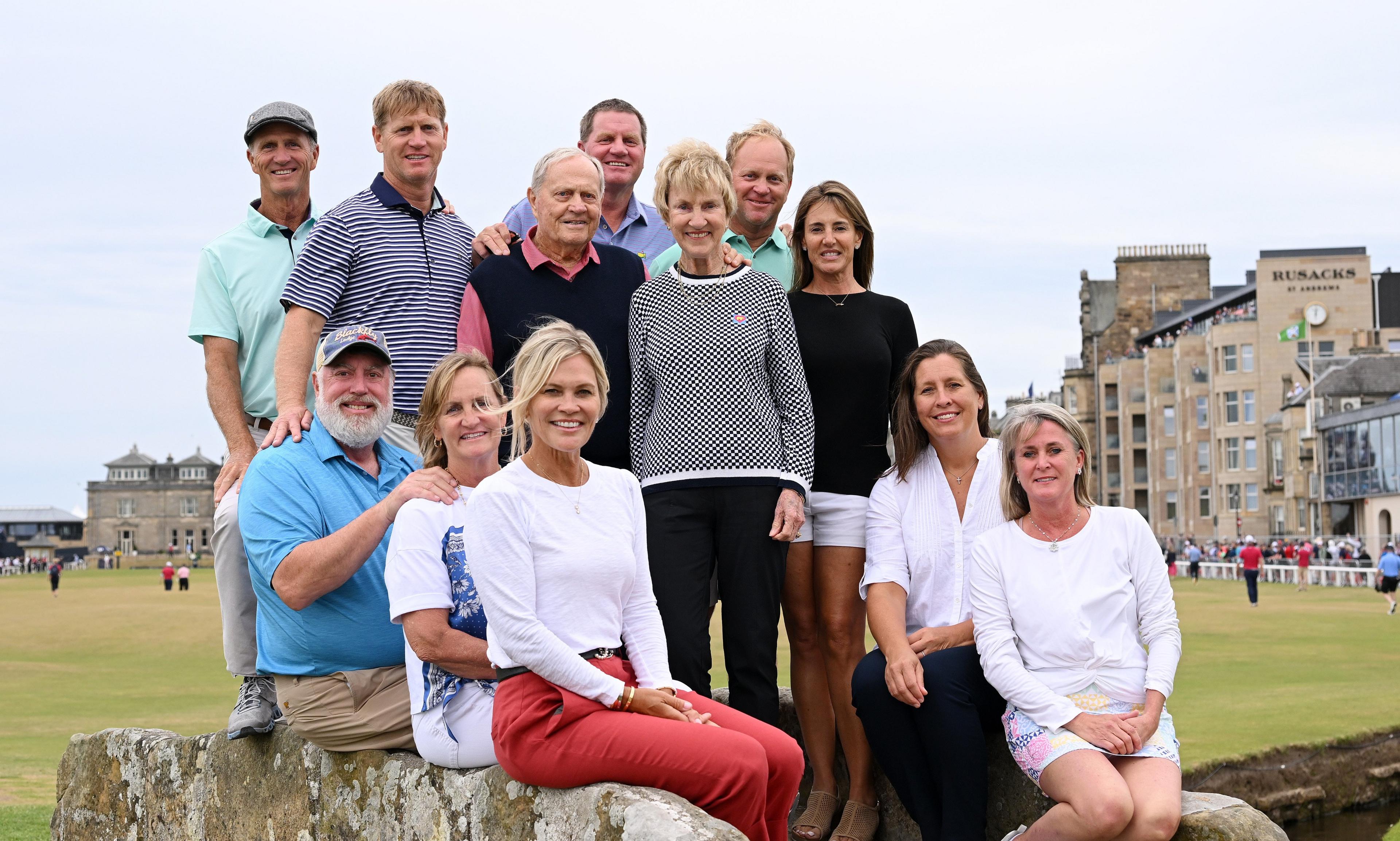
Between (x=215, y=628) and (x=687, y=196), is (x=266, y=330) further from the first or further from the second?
(x=215, y=628)

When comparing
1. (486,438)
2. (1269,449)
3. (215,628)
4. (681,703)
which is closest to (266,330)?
(486,438)

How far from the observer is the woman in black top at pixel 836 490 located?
18.9 feet

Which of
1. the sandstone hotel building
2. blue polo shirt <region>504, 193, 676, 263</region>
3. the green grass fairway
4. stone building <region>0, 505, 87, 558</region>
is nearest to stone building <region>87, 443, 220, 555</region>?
stone building <region>0, 505, 87, 558</region>

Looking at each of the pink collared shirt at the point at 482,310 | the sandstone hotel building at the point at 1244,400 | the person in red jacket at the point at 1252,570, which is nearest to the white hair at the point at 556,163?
the pink collared shirt at the point at 482,310

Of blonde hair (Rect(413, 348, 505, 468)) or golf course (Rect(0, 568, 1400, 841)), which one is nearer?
blonde hair (Rect(413, 348, 505, 468))

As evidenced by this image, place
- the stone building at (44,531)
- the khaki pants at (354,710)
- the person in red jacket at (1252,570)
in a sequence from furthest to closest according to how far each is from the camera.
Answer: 1. the stone building at (44,531)
2. the person in red jacket at (1252,570)
3. the khaki pants at (354,710)

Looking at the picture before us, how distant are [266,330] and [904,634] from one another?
3.39 meters

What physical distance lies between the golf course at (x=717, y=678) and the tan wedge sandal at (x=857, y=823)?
274 inches

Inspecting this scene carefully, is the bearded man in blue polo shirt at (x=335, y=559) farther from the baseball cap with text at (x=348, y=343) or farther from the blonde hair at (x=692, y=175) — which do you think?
the blonde hair at (x=692, y=175)

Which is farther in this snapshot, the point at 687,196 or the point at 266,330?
the point at 266,330

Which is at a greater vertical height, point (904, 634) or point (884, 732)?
point (904, 634)

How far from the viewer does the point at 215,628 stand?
3384cm

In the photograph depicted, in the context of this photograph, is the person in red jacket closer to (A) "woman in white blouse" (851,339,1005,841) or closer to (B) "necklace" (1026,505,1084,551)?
(A) "woman in white blouse" (851,339,1005,841)

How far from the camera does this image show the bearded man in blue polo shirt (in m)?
4.79
